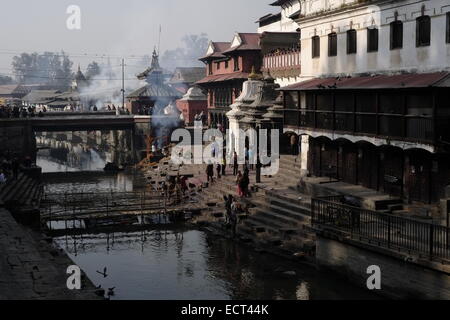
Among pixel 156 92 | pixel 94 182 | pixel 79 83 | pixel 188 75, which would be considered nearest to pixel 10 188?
pixel 94 182

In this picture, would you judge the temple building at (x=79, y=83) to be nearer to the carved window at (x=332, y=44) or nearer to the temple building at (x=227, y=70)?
the temple building at (x=227, y=70)

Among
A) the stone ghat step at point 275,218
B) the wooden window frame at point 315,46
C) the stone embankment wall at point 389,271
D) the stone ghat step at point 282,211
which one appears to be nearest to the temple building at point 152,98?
the wooden window frame at point 315,46

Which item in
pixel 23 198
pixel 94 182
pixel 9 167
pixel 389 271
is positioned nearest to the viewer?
pixel 389 271

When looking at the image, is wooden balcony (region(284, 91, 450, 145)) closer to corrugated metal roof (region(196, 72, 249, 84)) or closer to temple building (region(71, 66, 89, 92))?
corrugated metal roof (region(196, 72, 249, 84))

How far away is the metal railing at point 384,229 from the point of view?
69.5ft

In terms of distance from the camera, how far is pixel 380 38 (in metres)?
30.6

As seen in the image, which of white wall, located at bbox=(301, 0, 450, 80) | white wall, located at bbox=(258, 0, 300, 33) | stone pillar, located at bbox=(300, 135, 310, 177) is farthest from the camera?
white wall, located at bbox=(258, 0, 300, 33)

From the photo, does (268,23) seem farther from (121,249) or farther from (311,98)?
(121,249)

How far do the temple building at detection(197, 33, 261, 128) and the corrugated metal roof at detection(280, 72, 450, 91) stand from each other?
26.5 meters

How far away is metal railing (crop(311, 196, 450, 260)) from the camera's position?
21.2m

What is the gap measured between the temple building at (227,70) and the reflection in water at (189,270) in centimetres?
3014

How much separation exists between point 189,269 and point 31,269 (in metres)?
6.59

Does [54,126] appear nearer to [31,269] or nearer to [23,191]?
[23,191]

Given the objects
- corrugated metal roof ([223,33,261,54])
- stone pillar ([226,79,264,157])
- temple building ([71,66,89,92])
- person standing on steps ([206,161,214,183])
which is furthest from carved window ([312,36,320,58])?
temple building ([71,66,89,92])
